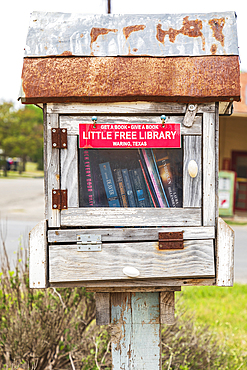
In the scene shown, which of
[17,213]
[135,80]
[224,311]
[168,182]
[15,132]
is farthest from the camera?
[15,132]

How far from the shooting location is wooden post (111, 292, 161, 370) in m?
1.84

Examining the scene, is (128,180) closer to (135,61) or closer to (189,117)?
(189,117)

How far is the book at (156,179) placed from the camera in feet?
5.31

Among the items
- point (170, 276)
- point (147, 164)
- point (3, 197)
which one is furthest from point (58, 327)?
point (3, 197)

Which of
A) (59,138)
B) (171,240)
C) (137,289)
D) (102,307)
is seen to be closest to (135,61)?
(59,138)

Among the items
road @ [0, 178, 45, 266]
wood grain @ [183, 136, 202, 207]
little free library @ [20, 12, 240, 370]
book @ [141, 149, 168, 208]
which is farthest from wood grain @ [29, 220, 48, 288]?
road @ [0, 178, 45, 266]

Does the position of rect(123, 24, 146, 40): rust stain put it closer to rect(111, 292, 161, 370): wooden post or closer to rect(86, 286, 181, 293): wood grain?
rect(86, 286, 181, 293): wood grain

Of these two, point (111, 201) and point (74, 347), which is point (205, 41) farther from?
point (74, 347)

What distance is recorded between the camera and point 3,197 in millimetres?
15430

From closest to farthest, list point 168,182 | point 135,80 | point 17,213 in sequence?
point 135,80 < point 168,182 < point 17,213

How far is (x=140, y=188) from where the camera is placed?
5.38ft

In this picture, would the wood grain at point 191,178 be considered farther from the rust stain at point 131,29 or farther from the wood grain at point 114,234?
the rust stain at point 131,29

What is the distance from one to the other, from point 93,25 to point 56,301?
1852mm

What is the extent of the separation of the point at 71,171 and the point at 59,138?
149 mm
